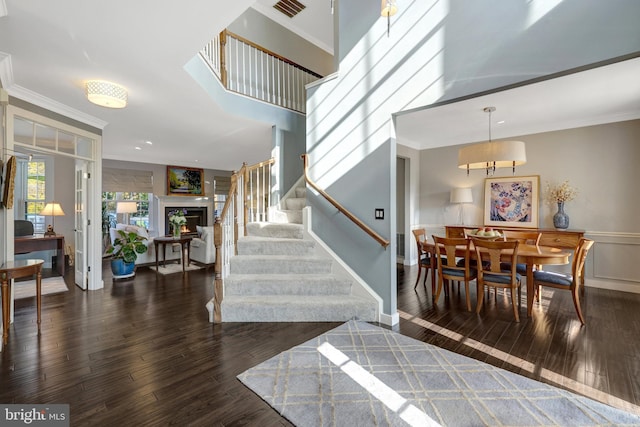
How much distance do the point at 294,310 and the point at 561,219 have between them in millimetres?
4721

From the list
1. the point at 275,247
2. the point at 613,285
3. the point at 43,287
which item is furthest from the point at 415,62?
the point at 43,287

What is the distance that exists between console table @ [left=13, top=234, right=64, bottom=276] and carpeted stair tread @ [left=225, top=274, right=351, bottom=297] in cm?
453

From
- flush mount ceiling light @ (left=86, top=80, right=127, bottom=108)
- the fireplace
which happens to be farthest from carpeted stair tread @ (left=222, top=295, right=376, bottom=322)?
the fireplace

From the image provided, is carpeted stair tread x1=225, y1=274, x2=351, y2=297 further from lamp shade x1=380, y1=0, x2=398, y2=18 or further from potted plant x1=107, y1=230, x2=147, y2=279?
potted plant x1=107, y1=230, x2=147, y2=279

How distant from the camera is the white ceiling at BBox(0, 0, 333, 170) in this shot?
1970 millimetres

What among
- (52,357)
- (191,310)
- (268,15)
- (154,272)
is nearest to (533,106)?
(268,15)

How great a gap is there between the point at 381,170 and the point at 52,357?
3.64m

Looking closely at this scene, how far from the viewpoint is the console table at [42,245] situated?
5.21 metres

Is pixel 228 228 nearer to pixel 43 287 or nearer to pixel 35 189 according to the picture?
pixel 43 287

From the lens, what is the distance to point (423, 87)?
2.90 m

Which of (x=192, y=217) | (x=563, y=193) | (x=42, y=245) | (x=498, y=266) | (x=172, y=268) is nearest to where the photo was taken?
(x=498, y=266)

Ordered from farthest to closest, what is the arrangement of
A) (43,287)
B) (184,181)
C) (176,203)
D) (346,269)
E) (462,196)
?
(184,181), (176,203), (462,196), (43,287), (346,269)

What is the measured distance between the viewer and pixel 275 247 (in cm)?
392

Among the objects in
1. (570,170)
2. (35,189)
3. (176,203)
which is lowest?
(176,203)
